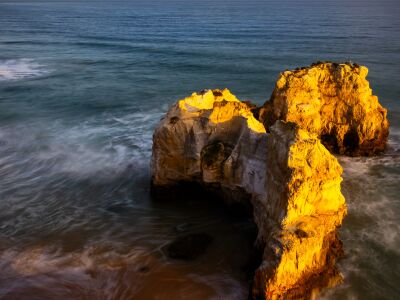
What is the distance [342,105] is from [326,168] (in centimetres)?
882

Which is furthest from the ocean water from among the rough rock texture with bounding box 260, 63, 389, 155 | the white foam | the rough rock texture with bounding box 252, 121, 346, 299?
the rough rock texture with bounding box 260, 63, 389, 155

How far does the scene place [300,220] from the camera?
33.8 feet

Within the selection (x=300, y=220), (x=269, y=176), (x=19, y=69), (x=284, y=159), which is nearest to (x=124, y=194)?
(x=269, y=176)

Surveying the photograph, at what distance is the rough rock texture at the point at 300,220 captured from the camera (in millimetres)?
9867

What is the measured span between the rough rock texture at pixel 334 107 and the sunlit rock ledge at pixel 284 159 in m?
0.04

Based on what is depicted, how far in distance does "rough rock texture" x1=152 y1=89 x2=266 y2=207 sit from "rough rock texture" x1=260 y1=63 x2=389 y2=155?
3.97m

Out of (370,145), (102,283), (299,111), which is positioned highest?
(299,111)

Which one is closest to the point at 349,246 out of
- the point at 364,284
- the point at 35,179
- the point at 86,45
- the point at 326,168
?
the point at 364,284

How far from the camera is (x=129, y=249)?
12867mm

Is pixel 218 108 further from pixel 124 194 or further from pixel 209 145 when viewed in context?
pixel 124 194

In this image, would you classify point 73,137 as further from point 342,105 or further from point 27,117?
point 342,105

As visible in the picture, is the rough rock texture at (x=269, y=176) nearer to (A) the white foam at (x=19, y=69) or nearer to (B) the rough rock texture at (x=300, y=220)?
(B) the rough rock texture at (x=300, y=220)

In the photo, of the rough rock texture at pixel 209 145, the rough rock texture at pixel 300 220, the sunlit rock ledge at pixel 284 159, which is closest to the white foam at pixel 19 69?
the sunlit rock ledge at pixel 284 159

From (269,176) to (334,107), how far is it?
8.57 m
